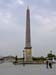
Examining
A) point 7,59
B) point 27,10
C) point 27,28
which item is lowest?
point 7,59

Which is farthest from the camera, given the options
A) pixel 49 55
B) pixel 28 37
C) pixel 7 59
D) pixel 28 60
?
pixel 7 59

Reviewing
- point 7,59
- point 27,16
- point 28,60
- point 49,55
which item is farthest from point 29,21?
point 7,59

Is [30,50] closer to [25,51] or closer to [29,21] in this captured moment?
[25,51]

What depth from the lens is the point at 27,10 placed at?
7838 cm

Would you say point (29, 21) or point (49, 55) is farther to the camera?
point (49, 55)

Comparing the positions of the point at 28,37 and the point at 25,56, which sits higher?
the point at 28,37

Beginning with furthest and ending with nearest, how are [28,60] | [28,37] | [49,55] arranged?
1. [49,55]
2. [28,60]
3. [28,37]

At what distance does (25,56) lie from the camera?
258 feet

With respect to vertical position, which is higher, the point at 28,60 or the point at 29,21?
the point at 29,21

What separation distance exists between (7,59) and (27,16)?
236 ft

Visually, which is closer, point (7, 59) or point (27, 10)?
point (27, 10)

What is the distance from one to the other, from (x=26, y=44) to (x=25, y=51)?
3412 mm

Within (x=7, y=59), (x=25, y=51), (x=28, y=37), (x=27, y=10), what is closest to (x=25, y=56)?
(x=25, y=51)

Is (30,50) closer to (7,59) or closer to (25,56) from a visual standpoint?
(25,56)
